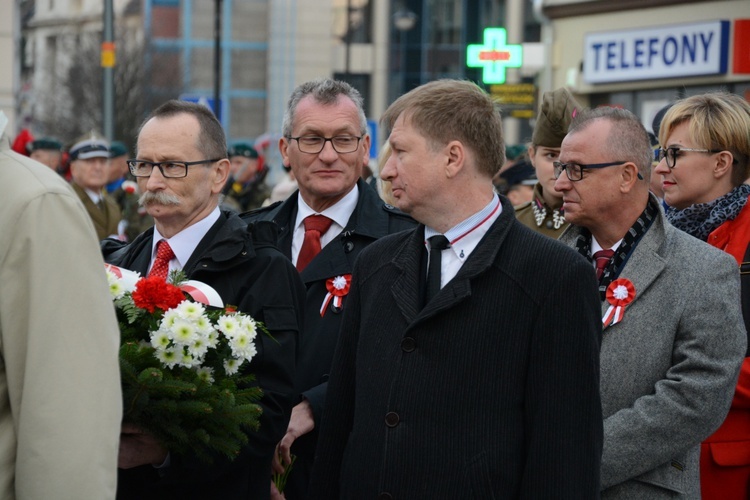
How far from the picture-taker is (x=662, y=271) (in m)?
4.39

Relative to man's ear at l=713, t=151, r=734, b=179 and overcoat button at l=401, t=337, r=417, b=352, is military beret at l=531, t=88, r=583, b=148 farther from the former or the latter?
overcoat button at l=401, t=337, r=417, b=352

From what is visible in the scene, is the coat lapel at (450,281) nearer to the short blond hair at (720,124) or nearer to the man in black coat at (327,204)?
the man in black coat at (327,204)

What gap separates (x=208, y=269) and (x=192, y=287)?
25 centimetres

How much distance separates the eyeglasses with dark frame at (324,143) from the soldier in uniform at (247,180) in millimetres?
7981

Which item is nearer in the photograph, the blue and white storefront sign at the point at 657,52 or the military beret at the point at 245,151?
the military beret at the point at 245,151

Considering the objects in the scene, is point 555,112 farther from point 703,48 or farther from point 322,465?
point 703,48

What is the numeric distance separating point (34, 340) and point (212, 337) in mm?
1081

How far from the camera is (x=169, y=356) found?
3695mm

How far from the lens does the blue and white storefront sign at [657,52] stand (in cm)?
2047

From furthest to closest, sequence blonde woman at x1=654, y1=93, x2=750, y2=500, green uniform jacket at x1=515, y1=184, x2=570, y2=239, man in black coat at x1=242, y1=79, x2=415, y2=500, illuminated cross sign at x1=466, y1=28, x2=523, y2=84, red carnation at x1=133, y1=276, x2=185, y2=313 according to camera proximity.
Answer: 1. illuminated cross sign at x1=466, y1=28, x2=523, y2=84
2. green uniform jacket at x1=515, y1=184, x2=570, y2=239
3. blonde woman at x1=654, y1=93, x2=750, y2=500
4. man in black coat at x1=242, y1=79, x2=415, y2=500
5. red carnation at x1=133, y1=276, x2=185, y2=313

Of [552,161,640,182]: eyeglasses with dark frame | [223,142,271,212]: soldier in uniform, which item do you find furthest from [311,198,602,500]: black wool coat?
[223,142,271,212]: soldier in uniform

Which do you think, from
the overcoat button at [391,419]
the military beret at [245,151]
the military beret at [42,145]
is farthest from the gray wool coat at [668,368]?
the military beret at [42,145]

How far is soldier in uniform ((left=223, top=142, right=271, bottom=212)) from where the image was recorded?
13.8m

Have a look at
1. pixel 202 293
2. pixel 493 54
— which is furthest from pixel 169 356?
pixel 493 54
